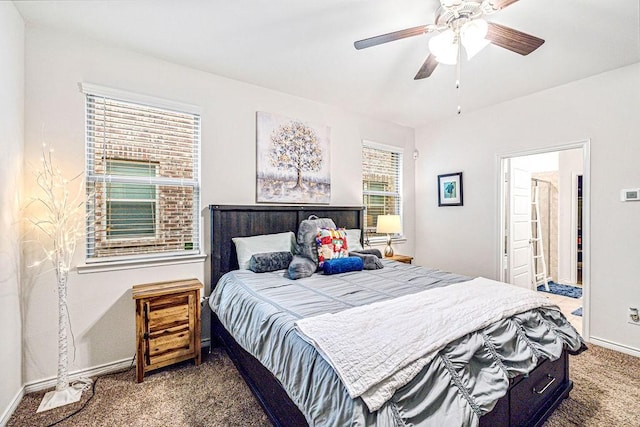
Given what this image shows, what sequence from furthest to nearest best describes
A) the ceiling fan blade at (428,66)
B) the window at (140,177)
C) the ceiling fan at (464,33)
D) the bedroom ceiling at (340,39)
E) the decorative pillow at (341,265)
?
1. the decorative pillow at (341,265)
2. the window at (140,177)
3. the ceiling fan blade at (428,66)
4. the bedroom ceiling at (340,39)
5. the ceiling fan at (464,33)

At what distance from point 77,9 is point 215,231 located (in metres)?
1.87

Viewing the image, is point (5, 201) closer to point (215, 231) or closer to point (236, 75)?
point (215, 231)

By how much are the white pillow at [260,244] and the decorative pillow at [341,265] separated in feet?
1.81

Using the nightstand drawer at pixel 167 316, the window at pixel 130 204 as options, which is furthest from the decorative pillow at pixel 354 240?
the window at pixel 130 204

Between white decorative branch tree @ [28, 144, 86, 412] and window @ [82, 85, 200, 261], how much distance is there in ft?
0.38

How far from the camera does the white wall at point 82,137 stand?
2.14 metres

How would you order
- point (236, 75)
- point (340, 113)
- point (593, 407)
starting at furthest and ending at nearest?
1. point (340, 113)
2. point (236, 75)
3. point (593, 407)

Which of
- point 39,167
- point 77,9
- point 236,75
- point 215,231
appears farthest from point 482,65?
point 39,167

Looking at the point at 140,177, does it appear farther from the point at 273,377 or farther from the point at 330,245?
the point at 273,377

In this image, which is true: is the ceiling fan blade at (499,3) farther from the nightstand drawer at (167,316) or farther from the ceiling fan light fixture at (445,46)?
the nightstand drawer at (167,316)

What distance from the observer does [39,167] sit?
2.15 m

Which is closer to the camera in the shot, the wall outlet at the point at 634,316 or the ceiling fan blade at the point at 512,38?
the ceiling fan blade at the point at 512,38

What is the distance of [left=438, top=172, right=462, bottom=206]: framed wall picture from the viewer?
13.3ft

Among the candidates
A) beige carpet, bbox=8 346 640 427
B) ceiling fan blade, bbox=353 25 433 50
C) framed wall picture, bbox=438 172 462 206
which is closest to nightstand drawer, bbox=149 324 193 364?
beige carpet, bbox=8 346 640 427
